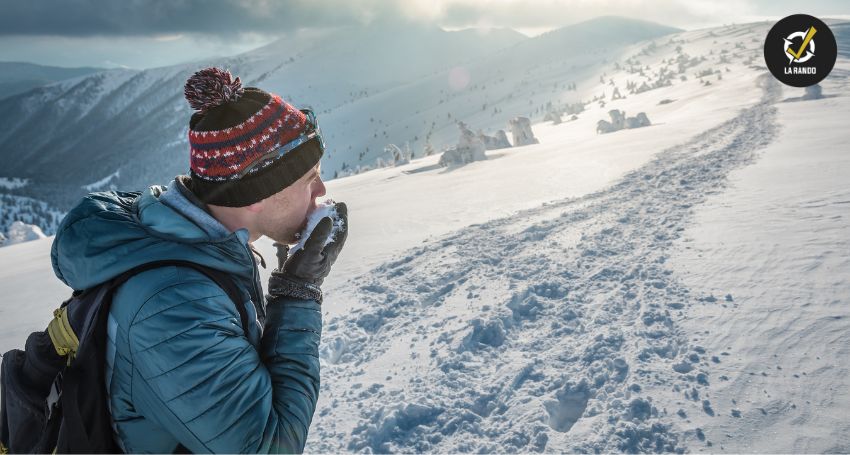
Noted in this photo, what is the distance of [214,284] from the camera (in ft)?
4.17

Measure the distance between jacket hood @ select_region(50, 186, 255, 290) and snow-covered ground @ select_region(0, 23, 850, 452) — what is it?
5.34 feet

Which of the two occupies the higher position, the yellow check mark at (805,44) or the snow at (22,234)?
the yellow check mark at (805,44)

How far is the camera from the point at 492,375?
2.96 m

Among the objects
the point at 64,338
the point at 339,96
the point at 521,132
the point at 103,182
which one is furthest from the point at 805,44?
the point at 103,182

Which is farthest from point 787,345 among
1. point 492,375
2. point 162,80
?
point 162,80

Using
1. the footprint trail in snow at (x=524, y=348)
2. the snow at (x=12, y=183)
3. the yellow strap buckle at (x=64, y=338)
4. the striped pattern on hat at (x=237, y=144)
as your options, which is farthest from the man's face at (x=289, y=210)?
the snow at (x=12, y=183)

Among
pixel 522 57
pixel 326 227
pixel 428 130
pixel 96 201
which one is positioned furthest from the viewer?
pixel 522 57

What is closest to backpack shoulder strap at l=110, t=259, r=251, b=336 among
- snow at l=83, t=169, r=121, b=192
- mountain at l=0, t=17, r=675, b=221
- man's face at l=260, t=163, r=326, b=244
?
man's face at l=260, t=163, r=326, b=244

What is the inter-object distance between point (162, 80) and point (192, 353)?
632 feet

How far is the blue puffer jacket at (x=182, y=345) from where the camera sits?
1.15 m

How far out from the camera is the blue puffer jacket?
115 cm

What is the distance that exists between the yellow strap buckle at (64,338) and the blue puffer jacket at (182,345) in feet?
0.36

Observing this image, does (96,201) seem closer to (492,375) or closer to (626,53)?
(492,375)

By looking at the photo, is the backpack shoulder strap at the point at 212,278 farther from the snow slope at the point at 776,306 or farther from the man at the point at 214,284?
the snow slope at the point at 776,306
